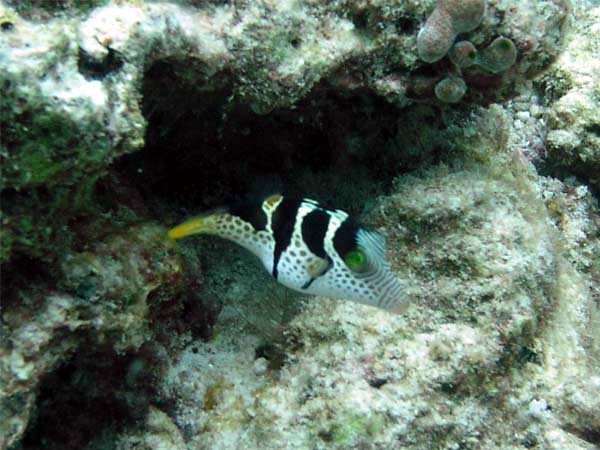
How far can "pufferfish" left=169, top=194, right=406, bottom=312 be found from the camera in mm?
2777

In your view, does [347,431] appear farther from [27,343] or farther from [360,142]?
[360,142]

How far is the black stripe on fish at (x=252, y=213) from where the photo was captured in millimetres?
2949

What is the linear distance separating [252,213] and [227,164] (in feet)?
3.63

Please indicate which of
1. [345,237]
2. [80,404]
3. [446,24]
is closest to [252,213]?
[345,237]

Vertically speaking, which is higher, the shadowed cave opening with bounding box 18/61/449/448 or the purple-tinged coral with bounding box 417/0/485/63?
the purple-tinged coral with bounding box 417/0/485/63

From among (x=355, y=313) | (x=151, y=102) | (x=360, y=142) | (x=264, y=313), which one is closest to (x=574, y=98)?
(x=360, y=142)

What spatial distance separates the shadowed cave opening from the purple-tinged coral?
51 centimetres

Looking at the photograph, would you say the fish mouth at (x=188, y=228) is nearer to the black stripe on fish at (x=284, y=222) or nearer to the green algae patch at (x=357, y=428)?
the black stripe on fish at (x=284, y=222)

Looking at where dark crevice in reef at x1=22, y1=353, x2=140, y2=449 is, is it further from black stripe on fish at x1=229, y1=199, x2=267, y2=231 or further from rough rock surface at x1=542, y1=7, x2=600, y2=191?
rough rock surface at x1=542, y1=7, x2=600, y2=191

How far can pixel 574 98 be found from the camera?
5090 millimetres

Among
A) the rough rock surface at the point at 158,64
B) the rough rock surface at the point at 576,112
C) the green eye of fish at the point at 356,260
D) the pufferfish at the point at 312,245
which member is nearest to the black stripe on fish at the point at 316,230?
the pufferfish at the point at 312,245

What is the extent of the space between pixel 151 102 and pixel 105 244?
0.92 m

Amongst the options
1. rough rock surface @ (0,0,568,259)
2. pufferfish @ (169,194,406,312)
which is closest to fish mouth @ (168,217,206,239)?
pufferfish @ (169,194,406,312)

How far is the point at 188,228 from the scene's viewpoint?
9.53 ft
